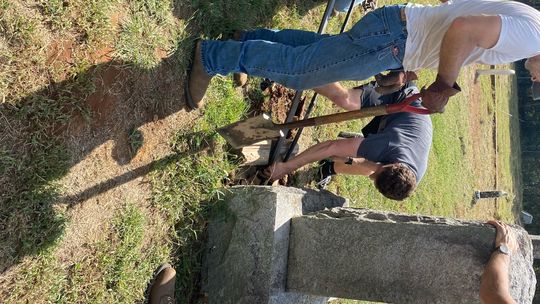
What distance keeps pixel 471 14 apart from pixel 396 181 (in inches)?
57.7

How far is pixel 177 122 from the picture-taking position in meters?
3.70

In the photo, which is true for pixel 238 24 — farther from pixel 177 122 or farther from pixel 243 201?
pixel 243 201

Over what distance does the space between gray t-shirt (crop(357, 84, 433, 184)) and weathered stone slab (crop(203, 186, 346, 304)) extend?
0.83 metres

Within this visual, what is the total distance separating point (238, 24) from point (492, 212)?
31.9 ft

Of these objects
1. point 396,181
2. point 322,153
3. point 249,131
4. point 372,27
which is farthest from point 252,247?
point 372,27

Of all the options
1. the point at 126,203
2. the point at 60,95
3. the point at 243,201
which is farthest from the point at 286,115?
the point at 60,95

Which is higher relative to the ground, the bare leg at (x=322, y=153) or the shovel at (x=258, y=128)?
the shovel at (x=258, y=128)

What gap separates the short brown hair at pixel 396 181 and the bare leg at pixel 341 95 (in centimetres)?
75

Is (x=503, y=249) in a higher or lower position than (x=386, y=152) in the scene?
higher

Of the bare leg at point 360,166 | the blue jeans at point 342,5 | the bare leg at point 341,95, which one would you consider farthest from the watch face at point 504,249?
the blue jeans at point 342,5

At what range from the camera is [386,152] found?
14.1ft

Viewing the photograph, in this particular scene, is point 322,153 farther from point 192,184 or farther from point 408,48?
point 408,48

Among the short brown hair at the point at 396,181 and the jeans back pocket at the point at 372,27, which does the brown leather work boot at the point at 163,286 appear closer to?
the short brown hair at the point at 396,181

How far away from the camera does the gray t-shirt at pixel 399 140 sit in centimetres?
427
